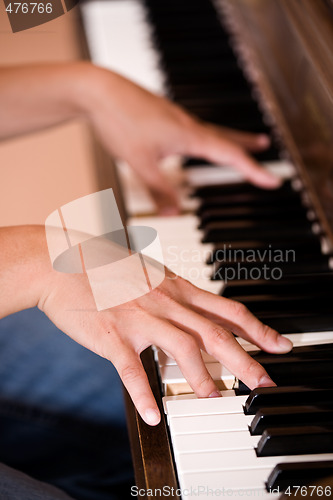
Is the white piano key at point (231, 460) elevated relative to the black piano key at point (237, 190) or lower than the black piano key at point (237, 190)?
lower

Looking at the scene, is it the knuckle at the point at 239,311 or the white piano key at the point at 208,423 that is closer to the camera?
the white piano key at the point at 208,423

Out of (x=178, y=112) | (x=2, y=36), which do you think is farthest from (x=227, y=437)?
(x=178, y=112)

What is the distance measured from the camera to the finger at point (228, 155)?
1.33m

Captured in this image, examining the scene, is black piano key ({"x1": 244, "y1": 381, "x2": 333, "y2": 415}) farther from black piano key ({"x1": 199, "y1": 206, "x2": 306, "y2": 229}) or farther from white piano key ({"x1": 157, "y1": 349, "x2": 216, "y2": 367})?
black piano key ({"x1": 199, "y1": 206, "x2": 306, "y2": 229})

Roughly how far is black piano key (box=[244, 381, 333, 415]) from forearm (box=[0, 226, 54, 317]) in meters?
0.36

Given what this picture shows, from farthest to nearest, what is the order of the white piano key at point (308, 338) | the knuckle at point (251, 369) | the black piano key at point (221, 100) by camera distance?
1. the black piano key at point (221, 100)
2. the white piano key at point (308, 338)
3. the knuckle at point (251, 369)

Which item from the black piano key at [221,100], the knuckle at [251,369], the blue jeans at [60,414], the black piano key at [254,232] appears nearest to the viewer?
the knuckle at [251,369]

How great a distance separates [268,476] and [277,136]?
3.18 ft

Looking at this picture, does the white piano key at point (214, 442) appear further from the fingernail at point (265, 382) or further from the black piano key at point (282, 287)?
the black piano key at point (282, 287)

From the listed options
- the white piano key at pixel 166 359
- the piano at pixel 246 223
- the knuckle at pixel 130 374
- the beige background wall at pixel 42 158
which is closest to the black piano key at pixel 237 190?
the piano at pixel 246 223

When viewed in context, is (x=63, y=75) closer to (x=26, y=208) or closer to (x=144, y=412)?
(x=26, y=208)

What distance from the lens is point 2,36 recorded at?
0.87 m

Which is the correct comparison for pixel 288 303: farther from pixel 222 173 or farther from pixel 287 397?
pixel 222 173

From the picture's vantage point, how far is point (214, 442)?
76 cm
